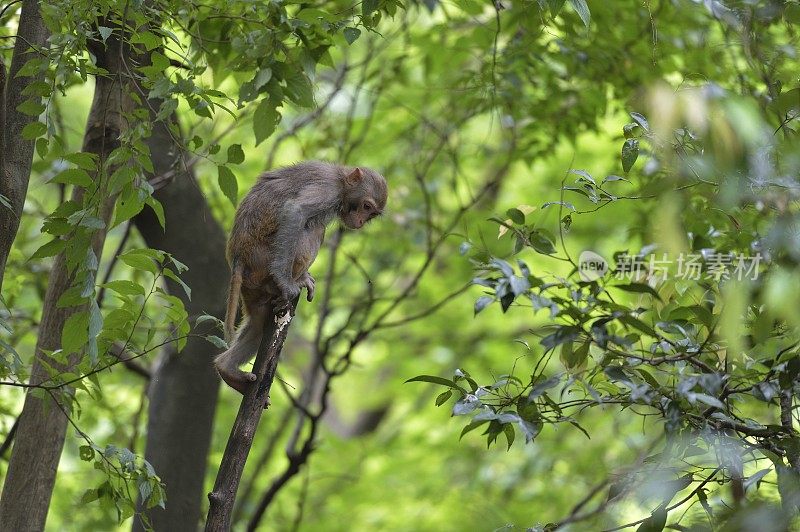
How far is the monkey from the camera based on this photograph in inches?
181

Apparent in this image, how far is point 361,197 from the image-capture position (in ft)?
18.4

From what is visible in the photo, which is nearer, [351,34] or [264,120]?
[351,34]

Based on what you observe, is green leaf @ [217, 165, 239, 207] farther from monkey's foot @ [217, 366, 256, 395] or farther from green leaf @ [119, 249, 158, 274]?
monkey's foot @ [217, 366, 256, 395]

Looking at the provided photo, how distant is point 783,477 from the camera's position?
8.11 ft

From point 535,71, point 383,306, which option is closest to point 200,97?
point 535,71

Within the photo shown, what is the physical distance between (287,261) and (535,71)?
9.32ft

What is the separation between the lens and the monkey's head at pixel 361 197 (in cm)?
557

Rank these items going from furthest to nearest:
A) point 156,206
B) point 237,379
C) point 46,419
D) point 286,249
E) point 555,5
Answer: point 286,249 → point 237,379 → point 46,419 → point 156,206 → point 555,5

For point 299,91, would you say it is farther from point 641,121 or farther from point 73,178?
point 641,121

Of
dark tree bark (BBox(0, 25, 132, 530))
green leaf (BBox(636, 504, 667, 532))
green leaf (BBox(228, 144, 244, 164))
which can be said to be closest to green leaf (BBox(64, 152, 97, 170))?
green leaf (BBox(228, 144, 244, 164))

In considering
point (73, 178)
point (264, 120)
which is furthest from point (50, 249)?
point (264, 120)

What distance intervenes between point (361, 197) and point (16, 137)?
2.41m
